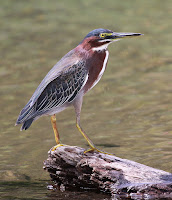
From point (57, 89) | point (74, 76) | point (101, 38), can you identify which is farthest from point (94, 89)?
point (101, 38)

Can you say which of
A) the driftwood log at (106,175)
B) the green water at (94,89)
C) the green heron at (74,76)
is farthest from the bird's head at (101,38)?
the green water at (94,89)

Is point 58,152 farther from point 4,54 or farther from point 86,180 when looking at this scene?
point 4,54

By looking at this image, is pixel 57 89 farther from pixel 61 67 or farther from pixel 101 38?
pixel 101 38

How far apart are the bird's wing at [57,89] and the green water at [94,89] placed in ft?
4.05

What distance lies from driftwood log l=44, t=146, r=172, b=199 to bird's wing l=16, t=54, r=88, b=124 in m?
0.66

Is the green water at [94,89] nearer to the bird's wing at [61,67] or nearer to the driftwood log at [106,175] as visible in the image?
the driftwood log at [106,175]

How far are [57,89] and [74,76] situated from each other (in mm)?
333

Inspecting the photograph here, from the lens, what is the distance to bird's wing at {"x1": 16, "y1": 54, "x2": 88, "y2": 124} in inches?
296

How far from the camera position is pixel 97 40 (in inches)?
292

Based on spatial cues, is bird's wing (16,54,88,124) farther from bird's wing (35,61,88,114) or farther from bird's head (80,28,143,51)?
bird's head (80,28,143,51)

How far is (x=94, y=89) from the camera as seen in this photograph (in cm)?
1335

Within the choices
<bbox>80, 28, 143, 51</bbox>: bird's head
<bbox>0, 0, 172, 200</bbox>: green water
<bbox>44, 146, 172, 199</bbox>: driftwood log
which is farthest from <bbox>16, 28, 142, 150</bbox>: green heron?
<bbox>0, 0, 172, 200</bbox>: green water

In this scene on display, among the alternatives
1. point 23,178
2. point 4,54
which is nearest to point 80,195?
point 23,178

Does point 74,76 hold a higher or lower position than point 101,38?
lower
